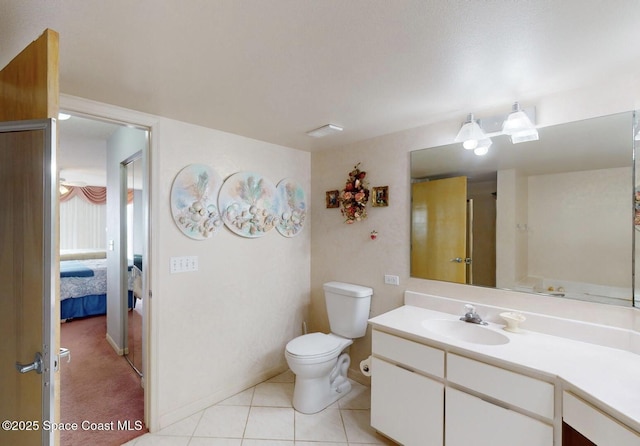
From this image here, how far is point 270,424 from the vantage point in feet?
7.00

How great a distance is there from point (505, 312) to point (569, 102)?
1306 mm

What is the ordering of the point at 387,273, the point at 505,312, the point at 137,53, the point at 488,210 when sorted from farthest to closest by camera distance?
the point at 387,273 < the point at 488,210 < the point at 505,312 < the point at 137,53

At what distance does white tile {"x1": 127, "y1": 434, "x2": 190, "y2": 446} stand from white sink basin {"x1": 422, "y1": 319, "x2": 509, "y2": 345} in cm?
177

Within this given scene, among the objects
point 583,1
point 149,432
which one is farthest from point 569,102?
point 149,432

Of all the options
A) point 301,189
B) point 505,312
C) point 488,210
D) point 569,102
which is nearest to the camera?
point 569,102

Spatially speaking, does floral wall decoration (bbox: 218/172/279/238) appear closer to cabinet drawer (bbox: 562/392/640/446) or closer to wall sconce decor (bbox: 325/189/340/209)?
wall sconce decor (bbox: 325/189/340/209)

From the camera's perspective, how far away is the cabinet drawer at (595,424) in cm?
104

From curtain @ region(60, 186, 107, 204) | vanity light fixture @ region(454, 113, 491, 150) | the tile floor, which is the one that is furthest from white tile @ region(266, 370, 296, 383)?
curtain @ region(60, 186, 107, 204)

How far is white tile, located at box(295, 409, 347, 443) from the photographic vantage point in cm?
200

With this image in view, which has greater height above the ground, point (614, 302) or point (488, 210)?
point (488, 210)

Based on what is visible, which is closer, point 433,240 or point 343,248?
point 433,240

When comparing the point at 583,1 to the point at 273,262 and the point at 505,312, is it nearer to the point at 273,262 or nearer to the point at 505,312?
the point at 505,312

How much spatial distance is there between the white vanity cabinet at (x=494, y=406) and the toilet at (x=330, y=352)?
0.95m

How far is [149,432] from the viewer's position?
6.67 feet
